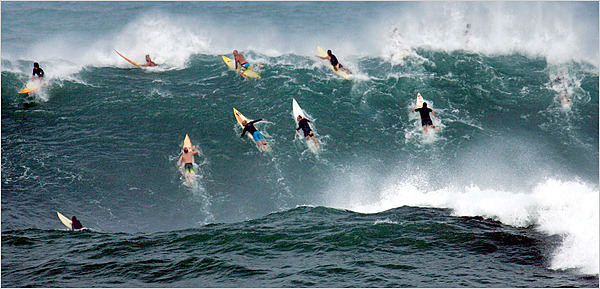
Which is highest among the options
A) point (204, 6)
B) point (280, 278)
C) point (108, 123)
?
point (204, 6)

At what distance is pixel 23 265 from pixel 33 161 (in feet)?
28.5

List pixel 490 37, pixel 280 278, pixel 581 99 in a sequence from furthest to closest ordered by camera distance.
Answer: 1. pixel 490 37
2. pixel 581 99
3. pixel 280 278

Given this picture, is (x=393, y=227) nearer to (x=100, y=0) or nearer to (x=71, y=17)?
(x=71, y=17)

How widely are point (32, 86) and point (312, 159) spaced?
1890cm

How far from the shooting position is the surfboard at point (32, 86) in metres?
26.9

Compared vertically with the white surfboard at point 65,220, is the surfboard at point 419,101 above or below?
above

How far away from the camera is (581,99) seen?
2738 cm

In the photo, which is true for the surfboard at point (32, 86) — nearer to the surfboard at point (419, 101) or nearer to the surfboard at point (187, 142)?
the surfboard at point (187, 142)

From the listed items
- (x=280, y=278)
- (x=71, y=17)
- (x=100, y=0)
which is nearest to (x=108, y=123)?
(x=280, y=278)

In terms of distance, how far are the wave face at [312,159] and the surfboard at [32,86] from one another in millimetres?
435

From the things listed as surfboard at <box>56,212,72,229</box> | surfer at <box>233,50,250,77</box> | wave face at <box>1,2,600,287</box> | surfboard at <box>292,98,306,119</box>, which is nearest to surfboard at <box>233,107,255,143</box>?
wave face at <box>1,2,600,287</box>

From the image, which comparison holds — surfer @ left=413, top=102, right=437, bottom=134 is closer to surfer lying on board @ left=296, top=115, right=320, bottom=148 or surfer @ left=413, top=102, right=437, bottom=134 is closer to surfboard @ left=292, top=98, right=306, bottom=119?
surfer lying on board @ left=296, top=115, right=320, bottom=148

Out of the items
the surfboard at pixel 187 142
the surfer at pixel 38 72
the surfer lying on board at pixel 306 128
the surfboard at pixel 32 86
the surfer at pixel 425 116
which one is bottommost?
the surfboard at pixel 187 142

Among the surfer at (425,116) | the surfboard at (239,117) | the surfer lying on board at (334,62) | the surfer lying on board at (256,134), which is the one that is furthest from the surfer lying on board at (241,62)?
the surfer at (425,116)
